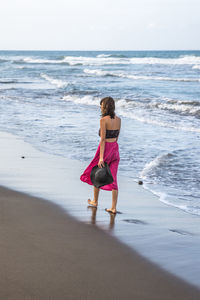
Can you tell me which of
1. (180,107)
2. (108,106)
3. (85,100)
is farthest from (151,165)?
(85,100)

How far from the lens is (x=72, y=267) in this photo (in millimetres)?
3455

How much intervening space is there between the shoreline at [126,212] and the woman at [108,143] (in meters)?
0.28

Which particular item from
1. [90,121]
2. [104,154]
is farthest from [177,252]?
[90,121]

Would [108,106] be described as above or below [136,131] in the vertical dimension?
above

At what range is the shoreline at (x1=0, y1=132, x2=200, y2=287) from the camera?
3.93 metres

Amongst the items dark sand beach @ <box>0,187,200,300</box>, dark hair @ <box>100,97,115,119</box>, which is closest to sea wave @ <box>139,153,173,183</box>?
dark hair @ <box>100,97,115,119</box>

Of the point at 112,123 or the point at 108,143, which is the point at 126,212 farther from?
the point at 112,123

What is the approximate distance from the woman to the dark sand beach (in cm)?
81

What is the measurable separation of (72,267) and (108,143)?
7.03 feet

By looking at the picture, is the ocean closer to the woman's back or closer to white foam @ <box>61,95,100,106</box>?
white foam @ <box>61,95,100,106</box>

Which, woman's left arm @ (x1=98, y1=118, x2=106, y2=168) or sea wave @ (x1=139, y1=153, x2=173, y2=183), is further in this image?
sea wave @ (x1=139, y1=153, x2=173, y2=183)

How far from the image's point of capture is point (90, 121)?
13.5 meters

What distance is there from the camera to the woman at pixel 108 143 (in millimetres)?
5129

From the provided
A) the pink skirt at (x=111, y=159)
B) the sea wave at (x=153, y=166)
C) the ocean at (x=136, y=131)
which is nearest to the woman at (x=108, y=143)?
the pink skirt at (x=111, y=159)
